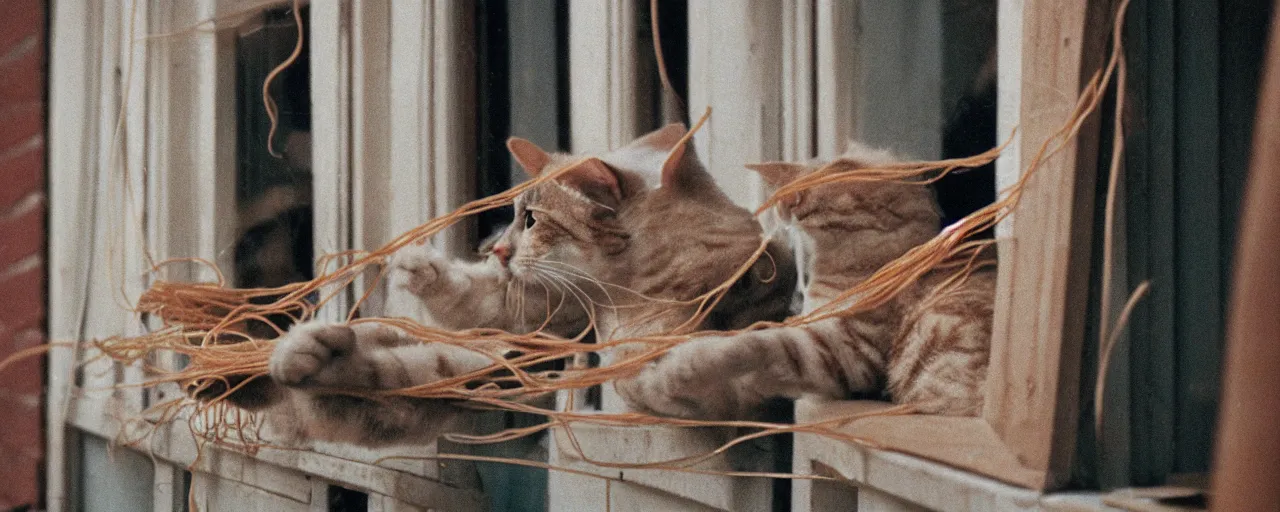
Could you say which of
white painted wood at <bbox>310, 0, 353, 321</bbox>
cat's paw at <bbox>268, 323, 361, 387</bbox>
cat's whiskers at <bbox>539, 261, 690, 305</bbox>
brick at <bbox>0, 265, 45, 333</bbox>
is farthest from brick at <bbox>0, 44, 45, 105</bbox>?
cat's whiskers at <bbox>539, 261, 690, 305</bbox>

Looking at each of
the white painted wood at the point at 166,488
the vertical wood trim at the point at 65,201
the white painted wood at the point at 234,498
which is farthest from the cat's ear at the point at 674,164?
the vertical wood trim at the point at 65,201

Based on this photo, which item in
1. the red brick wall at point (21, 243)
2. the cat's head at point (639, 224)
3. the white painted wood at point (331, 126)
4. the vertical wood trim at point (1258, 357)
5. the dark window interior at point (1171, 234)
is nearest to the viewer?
the vertical wood trim at point (1258, 357)

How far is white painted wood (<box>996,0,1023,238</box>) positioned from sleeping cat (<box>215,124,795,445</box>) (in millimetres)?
261

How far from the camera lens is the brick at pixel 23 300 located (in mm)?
1560

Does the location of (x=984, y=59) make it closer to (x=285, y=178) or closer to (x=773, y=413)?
(x=773, y=413)

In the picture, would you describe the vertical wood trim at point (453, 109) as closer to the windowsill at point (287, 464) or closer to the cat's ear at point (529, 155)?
the cat's ear at point (529, 155)

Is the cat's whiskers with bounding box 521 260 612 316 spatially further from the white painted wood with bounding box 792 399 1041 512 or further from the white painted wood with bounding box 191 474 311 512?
the white painted wood with bounding box 191 474 311 512

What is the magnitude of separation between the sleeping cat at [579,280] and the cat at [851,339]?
0.07 meters

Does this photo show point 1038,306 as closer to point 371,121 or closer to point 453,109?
point 453,109

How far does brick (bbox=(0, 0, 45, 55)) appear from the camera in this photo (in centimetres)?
156

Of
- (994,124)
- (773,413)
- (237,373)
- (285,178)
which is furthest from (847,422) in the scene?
(285,178)

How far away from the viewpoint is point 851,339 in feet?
2.74

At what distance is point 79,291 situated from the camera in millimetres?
1599

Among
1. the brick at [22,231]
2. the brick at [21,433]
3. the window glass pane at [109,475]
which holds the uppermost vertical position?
the brick at [22,231]
